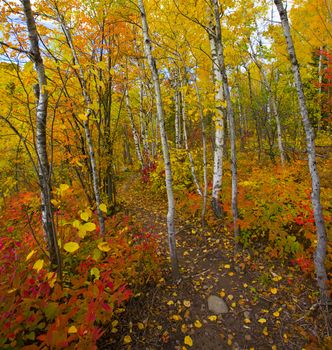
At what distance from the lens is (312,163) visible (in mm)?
2674

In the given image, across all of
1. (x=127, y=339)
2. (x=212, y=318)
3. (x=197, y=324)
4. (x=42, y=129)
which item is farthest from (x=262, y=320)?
(x=42, y=129)

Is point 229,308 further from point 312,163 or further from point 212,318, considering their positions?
point 312,163

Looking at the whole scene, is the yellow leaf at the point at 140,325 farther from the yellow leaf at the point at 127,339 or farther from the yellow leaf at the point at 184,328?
the yellow leaf at the point at 184,328

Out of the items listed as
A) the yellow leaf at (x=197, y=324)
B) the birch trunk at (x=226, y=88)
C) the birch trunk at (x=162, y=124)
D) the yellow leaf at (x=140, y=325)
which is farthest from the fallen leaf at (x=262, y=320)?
the yellow leaf at (x=140, y=325)

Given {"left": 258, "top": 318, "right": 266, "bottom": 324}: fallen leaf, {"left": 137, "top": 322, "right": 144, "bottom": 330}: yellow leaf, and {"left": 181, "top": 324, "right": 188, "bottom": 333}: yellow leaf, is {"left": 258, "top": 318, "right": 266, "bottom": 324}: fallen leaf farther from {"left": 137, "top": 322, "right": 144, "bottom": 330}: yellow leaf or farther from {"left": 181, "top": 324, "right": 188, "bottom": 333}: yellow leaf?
{"left": 137, "top": 322, "right": 144, "bottom": 330}: yellow leaf

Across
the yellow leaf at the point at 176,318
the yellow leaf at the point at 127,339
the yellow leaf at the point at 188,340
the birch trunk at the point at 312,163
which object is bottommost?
the yellow leaf at the point at 188,340

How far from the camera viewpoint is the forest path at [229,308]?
2717 millimetres

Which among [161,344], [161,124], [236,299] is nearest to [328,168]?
[236,299]

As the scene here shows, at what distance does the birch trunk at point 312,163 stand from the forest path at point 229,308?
516 millimetres

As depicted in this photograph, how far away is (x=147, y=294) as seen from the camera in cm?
339

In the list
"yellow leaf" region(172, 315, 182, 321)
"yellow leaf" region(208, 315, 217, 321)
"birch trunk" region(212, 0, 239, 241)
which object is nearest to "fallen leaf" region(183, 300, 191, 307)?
"yellow leaf" region(172, 315, 182, 321)

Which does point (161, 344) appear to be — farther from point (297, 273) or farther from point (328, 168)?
point (328, 168)

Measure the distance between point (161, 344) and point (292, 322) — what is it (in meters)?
1.90

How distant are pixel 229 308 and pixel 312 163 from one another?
99.5 inches
